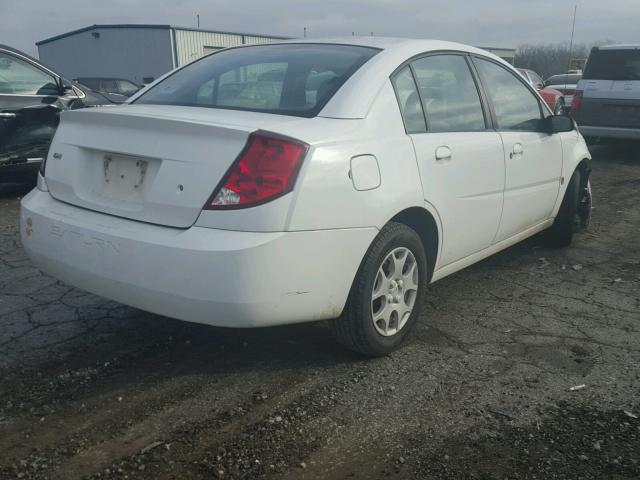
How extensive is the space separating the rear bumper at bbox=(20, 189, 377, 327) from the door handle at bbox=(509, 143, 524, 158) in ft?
5.23

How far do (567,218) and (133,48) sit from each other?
32713 millimetres

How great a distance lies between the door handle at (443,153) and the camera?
11.3 ft

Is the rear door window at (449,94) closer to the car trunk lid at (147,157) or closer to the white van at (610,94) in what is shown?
the car trunk lid at (147,157)

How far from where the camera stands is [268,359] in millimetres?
3289

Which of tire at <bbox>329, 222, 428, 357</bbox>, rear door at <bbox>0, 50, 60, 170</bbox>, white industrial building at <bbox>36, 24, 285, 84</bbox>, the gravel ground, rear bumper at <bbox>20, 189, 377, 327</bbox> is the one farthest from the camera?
white industrial building at <bbox>36, 24, 285, 84</bbox>

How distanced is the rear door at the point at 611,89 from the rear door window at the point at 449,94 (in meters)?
7.21

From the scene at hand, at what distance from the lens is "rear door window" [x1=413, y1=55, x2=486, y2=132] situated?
3.58 metres

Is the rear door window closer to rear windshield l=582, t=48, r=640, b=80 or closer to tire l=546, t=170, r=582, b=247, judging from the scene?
tire l=546, t=170, r=582, b=247

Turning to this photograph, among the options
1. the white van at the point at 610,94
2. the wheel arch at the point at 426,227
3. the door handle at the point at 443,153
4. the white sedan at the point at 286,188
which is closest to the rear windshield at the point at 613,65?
the white van at the point at 610,94

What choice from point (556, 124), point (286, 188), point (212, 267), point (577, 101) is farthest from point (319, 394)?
point (577, 101)

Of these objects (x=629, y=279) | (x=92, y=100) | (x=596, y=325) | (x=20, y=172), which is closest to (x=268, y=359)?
(x=596, y=325)

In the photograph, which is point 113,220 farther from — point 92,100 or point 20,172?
point 92,100

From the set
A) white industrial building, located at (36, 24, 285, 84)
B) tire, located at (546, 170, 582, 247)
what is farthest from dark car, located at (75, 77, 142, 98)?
tire, located at (546, 170, 582, 247)

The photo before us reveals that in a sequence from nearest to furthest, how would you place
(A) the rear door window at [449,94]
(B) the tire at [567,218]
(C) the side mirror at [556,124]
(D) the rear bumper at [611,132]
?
1. (A) the rear door window at [449,94]
2. (C) the side mirror at [556,124]
3. (B) the tire at [567,218]
4. (D) the rear bumper at [611,132]
